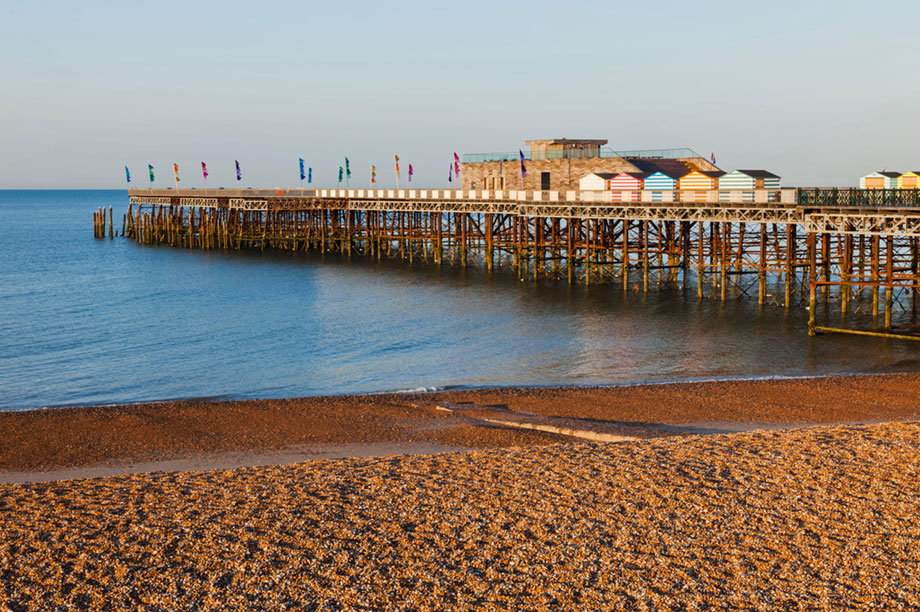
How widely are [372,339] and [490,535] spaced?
22.0m

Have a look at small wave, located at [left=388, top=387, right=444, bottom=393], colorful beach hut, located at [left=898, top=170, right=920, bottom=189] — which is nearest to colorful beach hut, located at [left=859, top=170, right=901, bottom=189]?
colorful beach hut, located at [left=898, top=170, right=920, bottom=189]

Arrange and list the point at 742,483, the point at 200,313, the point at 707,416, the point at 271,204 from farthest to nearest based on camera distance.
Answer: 1. the point at 271,204
2. the point at 200,313
3. the point at 707,416
4. the point at 742,483

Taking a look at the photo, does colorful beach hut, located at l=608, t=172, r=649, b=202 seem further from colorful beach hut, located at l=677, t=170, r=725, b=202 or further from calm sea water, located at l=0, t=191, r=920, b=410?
calm sea water, located at l=0, t=191, r=920, b=410

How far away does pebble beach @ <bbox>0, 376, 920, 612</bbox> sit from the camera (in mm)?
9422

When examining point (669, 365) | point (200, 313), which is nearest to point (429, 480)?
point (669, 365)

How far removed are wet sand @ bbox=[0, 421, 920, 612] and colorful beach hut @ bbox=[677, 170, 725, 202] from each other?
26913 millimetres

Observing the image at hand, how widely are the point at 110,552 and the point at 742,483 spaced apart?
8163 millimetres

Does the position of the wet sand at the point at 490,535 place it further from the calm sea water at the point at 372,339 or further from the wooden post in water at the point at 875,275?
the wooden post in water at the point at 875,275

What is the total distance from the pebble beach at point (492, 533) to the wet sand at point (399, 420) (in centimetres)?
263

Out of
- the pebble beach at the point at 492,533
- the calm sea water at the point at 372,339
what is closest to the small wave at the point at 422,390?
the calm sea water at the point at 372,339

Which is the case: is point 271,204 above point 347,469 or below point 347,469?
above

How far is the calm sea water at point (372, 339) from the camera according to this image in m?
25.6

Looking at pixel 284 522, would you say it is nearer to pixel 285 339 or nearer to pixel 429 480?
pixel 429 480

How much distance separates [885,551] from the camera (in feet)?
33.6
